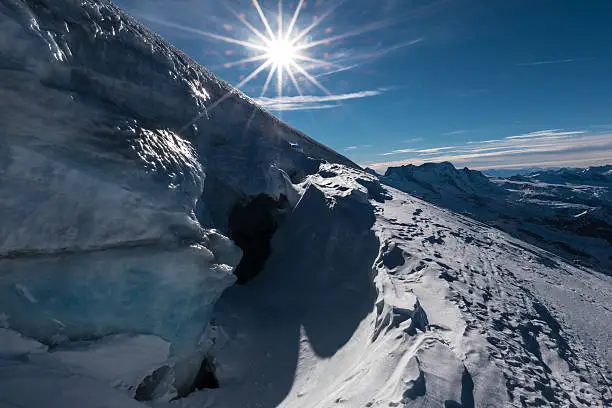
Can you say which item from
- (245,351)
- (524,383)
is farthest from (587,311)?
(245,351)

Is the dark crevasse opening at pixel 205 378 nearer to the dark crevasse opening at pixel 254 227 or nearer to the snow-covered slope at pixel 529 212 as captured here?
the dark crevasse opening at pixel 254 227

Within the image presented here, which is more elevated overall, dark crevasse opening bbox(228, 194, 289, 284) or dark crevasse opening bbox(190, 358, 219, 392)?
dark crevasse opening bbox(228, 194, 289, 284)

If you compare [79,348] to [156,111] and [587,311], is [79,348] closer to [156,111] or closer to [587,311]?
[156,111]

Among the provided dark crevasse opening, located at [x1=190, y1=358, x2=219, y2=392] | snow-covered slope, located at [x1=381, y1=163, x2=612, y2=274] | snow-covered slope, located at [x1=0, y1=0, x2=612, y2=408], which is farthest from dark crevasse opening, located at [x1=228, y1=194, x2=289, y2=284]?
snow-covered slope, located at [x1=381, y1=163, x2=612, y2=274]

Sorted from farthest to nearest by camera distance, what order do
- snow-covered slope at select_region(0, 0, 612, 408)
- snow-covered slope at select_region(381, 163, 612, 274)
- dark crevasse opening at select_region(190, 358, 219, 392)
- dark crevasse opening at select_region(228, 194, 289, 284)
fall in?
snow-covered slope at select_region(381, 163, 612, 274) → dark crevasse opening at select_region(228, 194, 289, 284) → dark crevasse opening at select_region(190, 358, 219, 392) → snow-covered slope at select_region(0, 0, 612, 408)

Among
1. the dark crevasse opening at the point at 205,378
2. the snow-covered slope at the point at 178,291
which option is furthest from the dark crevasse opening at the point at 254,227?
the dark crevasse opening at the point at 205,378

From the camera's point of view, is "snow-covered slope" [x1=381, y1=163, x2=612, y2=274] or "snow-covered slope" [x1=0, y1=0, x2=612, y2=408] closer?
"snow-covered slope" [x1=0, y1=0, x2=612, y2=408]

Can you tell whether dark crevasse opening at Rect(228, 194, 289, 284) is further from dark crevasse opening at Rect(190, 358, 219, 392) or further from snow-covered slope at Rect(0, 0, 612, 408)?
dark crevasse opening at Rect(190, 358, 219, 392)

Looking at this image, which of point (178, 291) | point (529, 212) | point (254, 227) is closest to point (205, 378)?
point (178, 291)

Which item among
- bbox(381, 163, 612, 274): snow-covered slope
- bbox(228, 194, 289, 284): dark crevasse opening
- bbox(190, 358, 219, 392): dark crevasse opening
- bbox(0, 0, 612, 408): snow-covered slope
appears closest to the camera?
bbox(0, 0, 612, 408): snow-covered slope
